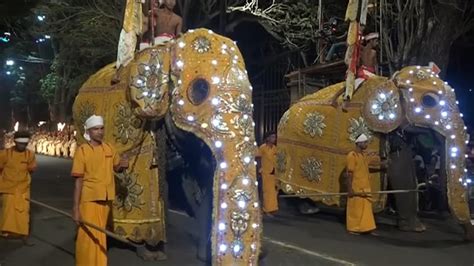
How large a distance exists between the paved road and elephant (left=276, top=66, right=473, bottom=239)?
48cm

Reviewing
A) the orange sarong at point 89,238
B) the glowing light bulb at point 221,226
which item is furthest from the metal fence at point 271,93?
the glowing light bulb at point 221,226

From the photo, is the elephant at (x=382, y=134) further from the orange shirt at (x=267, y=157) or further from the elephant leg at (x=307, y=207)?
the elephant leg at (x=307, y=207)

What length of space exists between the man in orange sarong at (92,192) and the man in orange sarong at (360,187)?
4.06 meters

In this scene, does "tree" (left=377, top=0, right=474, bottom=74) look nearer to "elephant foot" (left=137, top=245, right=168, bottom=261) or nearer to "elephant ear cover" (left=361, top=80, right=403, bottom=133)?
"elephant ear cover" (left=361, top=80, right=403, bottom=133)

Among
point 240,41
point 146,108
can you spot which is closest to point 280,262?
point 146,108

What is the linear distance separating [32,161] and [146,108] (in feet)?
8.89

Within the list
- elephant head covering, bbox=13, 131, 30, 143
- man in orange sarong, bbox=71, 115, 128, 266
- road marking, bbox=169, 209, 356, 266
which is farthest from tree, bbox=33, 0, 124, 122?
man in orange sarong, bbox=71, 115, 128, 266

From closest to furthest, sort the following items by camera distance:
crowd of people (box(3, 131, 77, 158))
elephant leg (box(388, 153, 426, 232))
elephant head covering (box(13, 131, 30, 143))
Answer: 1. elephant head covering (box(13, 131, 30, 143))
2. elephant leg (box(388, 153, 426, 232))
3. crowd of people (box(3, 131, 77, 158))

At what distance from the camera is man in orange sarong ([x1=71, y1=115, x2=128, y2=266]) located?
537 cm

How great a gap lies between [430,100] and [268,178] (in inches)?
125

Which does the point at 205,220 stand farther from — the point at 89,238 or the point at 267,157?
the point at 267,157

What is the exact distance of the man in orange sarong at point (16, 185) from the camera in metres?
7.46

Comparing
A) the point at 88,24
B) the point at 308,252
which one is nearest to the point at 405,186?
the point at 308,252

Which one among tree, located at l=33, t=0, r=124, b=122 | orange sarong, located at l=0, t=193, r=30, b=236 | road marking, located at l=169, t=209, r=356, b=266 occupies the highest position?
tree, located at l=33, t=0, r=124, b=122
